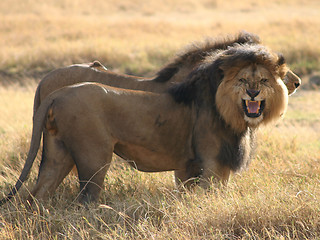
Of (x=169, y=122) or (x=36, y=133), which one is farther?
(x=169, y=122)

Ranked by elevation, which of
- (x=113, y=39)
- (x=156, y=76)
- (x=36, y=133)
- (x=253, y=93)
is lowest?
(x=113, y=39)

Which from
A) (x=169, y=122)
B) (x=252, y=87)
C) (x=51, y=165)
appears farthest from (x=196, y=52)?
(x=51, y=165)

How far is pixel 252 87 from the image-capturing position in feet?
13.7

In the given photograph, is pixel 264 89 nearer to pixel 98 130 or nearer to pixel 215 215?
pixel 215 215

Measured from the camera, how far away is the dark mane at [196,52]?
18.4ft

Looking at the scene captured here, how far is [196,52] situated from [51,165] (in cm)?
229

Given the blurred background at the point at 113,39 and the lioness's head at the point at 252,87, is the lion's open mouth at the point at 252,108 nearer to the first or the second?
the lioness's head at the point at 252,87

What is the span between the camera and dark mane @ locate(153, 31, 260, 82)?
561 cm

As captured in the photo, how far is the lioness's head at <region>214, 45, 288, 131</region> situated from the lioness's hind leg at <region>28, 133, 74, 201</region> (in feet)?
4.46

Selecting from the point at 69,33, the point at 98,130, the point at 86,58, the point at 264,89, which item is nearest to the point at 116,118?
the point at 98,130

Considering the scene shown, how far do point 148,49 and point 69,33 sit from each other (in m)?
4.66

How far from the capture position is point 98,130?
4121 millimetres

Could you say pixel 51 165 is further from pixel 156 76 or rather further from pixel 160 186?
pixel 156 76

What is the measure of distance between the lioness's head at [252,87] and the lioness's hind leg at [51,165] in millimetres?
1359
